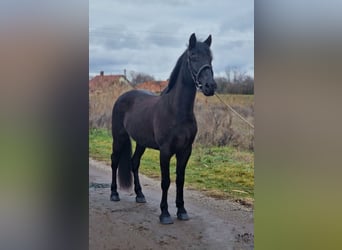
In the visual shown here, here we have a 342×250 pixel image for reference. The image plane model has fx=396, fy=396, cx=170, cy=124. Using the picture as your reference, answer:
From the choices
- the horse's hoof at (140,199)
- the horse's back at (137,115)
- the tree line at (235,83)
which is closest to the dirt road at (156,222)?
the horse's hoof at (140,199)

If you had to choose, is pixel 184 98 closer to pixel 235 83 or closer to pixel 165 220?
pixel 235 83

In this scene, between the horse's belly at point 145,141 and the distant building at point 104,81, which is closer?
the distant building at point 104,81

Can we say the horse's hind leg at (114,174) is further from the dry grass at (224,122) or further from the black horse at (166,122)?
the dry grass at (224,122)

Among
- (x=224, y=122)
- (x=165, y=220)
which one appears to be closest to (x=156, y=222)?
(x=165, y=220)

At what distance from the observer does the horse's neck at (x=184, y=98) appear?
125 centimetres

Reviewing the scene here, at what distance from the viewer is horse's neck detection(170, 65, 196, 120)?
1.25 m

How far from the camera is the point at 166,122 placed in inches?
49.6

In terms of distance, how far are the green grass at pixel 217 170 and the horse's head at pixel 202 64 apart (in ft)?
0.64

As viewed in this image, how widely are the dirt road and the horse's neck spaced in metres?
0.23

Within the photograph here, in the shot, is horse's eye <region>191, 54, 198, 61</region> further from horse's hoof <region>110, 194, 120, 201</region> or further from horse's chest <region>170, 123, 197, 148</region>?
horse's hoof <region>110, 194, 120, 201</region>
